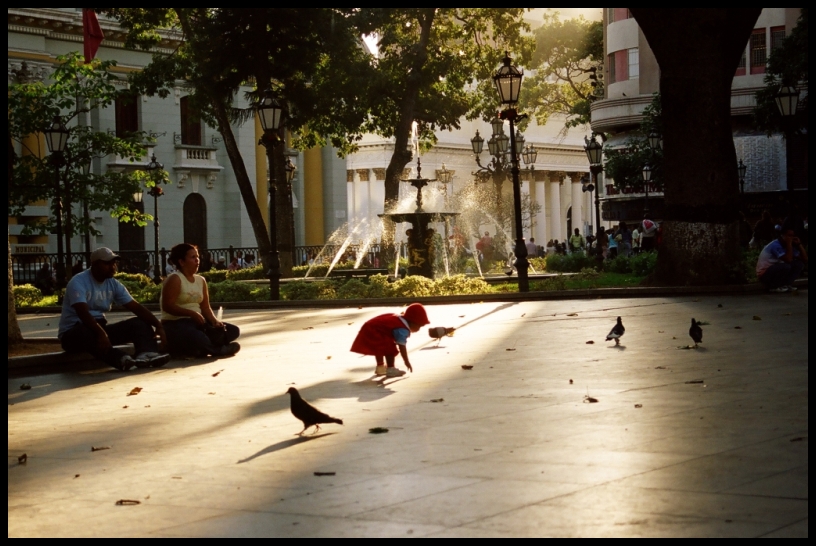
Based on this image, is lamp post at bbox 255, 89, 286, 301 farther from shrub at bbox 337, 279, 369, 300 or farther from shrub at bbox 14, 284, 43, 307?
shrub at bbox 14, 284, 43, 307

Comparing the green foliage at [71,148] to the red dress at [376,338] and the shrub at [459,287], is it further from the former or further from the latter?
the red dress at [376,338]

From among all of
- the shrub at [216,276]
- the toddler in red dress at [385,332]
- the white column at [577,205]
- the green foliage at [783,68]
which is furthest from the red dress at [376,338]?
the white column at [577,205]

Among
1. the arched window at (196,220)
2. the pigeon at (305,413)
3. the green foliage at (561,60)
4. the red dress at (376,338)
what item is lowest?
the pigeon at (305,413)

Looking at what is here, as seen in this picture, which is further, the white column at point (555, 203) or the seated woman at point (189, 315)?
the white column at point (555, 203)

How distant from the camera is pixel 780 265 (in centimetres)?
1839

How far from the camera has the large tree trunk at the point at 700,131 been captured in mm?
18781

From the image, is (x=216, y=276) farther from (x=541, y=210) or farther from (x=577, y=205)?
(x=577, y=205)

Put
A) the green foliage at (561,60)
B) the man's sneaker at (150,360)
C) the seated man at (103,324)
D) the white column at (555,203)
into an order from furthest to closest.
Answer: the white column at (555,203), the green foliage at (561,60), the man's sneaker at (150,360), the seated man at (103,324)

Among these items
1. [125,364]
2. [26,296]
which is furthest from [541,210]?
[125,364]

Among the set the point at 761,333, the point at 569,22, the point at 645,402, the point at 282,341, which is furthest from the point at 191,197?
the point at 645,402

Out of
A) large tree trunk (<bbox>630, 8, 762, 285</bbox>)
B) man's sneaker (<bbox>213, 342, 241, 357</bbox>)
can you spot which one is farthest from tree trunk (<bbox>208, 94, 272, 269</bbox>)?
man's sneaker (<bbox>213, 342, 241, 357</bbox>)

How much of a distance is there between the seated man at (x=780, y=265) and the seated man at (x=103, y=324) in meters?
10.4

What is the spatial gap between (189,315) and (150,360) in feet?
2.65

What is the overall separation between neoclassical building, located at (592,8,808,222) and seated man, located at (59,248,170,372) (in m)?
34.8
